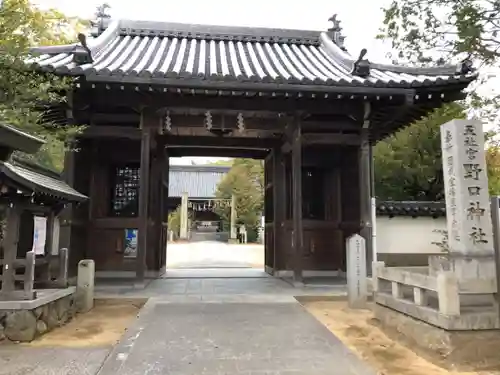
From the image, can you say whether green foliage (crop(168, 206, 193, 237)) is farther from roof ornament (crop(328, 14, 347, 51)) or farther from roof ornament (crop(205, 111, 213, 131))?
roof ornament (crop(205, 111, 213, 131))

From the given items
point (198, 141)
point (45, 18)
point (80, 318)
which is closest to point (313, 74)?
point (198, 141)

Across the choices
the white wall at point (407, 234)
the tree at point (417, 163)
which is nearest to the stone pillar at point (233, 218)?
the tree at point (417, 163)

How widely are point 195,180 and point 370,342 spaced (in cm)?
3695

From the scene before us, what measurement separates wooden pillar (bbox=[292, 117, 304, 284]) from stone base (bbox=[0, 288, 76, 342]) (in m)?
4.49

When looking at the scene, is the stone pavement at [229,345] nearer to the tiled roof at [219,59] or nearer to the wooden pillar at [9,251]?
the wooden pillar at [9,251]

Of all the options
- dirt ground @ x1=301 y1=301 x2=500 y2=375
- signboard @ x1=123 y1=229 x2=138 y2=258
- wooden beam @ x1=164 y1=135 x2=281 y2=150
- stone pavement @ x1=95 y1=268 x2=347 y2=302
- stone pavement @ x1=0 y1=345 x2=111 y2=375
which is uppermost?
wooden beam @ x1=164 y1=135 x2=281 y2=150

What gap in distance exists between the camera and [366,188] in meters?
8.96

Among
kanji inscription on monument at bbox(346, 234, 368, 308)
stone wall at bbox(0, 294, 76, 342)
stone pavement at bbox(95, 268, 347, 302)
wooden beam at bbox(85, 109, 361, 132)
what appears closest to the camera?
stone wall at bbox(0, 294, 76, 342)

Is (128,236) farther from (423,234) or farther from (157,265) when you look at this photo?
(423,234)

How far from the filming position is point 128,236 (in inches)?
402

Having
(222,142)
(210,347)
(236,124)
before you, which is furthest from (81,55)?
(210,347)

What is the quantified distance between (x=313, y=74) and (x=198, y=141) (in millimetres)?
3478

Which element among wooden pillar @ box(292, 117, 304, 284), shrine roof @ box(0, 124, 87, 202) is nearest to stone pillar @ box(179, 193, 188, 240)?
wooden pillar @ box(292, 117, 304, 284)

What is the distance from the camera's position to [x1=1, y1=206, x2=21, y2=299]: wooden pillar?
525cm
